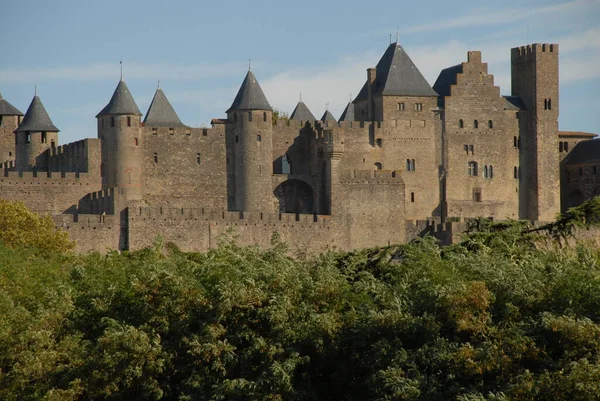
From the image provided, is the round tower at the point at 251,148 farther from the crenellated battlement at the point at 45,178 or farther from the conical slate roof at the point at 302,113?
the conical slate roof at the point at 302,113

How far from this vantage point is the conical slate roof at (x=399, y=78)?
2987 inches

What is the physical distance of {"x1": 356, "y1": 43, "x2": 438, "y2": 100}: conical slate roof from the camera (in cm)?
7588

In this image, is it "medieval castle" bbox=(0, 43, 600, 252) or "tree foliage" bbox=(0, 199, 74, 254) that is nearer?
"tree foliage" bbox=(0, 199, 74, 254)

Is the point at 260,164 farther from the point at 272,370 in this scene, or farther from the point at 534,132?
the point at 272,370

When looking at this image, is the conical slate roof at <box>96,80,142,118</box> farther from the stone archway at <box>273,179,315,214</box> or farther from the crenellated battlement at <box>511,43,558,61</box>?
the crenellated battlement at <box>511,43,558,61</box>

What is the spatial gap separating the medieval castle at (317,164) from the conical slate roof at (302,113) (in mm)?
5685

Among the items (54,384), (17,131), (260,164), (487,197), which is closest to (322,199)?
(260,164)

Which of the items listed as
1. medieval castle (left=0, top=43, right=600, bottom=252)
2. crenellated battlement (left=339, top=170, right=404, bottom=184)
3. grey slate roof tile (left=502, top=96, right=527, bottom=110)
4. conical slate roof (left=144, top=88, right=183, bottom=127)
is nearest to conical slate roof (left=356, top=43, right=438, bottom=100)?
medieval castle (left=0, top=43, right=600, bottom=252)

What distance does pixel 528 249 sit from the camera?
40375mm

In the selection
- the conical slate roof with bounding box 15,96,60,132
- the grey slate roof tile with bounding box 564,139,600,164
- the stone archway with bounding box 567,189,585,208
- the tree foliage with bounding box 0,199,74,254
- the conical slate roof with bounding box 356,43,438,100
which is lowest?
the tree foliage with bounding box 0,199,74,254

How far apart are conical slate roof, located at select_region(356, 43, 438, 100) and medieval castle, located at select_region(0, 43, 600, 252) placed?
7 centimetres

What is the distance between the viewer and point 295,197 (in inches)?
2968

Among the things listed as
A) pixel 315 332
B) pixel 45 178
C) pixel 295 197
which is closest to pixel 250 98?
pixel 295 197

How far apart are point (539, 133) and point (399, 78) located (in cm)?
795
